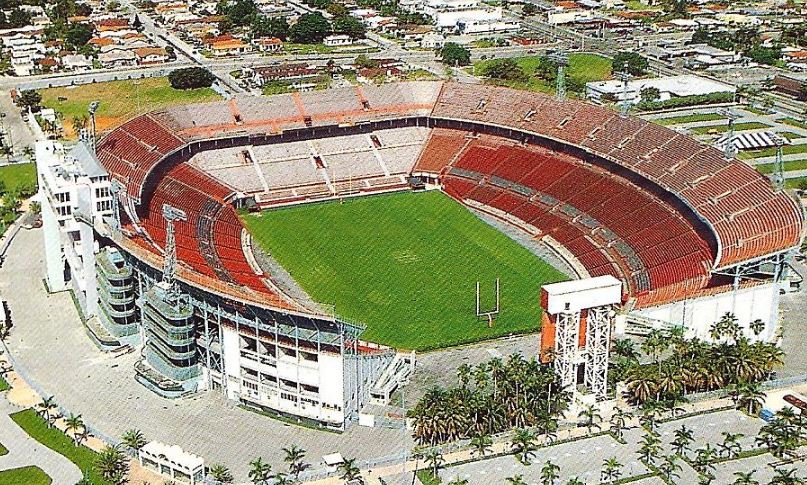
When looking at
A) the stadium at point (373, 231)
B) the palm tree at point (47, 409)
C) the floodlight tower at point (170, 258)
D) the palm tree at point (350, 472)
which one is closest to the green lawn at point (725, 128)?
the stadium at point (373, 231)

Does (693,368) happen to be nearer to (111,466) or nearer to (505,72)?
(111,466)

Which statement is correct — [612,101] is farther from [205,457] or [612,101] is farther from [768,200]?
[205,457]

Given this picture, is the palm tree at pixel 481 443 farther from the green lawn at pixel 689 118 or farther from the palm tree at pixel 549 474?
the green lawn at pixel 689 118

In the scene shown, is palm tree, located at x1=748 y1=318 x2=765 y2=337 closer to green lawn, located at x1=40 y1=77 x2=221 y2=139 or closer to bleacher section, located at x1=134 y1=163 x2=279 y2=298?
bleacher section, located at x1=134 y1=163 x2=279 y2=298

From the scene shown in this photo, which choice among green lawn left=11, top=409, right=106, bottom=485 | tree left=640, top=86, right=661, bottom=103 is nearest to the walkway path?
green lawn left=11, top=409, right=106, bottom=485

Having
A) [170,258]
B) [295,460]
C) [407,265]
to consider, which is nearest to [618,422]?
[295,460]

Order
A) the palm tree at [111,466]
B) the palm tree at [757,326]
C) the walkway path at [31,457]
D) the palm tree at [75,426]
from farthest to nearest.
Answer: the palm tree at [757,326], the palm tree at [75,426], the walkway path at [31,457], the palm tree at [111,466]
